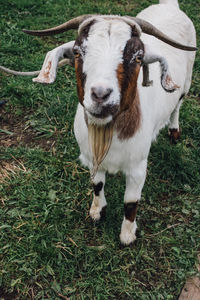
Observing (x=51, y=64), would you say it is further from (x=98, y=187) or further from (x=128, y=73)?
(x=98, y=187)

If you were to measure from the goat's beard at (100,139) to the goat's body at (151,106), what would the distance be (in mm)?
137

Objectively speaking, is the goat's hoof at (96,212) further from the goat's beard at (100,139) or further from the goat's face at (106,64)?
the goat's face at (106,64)

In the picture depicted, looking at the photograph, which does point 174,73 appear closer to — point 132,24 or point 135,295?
point 132,24

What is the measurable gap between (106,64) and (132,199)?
145cm

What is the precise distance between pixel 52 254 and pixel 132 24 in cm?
206

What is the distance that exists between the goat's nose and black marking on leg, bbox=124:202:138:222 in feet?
4.76

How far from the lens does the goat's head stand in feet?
6.53

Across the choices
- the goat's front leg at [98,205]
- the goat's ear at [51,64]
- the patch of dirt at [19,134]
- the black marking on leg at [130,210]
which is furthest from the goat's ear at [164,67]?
the patch of dirt at [19,134]

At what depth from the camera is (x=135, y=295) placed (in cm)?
303

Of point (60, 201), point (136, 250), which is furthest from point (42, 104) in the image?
point (136, 250)

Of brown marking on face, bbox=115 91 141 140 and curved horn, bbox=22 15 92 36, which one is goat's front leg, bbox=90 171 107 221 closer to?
brown marking on face, bbox=115 91 141 140

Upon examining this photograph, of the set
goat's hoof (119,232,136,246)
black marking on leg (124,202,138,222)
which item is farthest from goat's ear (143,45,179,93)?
goat's hoof (119,232,136,246)

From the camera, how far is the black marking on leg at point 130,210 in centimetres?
319

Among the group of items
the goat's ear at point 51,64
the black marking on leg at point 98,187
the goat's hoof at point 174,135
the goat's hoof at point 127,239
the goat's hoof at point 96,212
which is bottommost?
the goat's hoof at point 127,239
